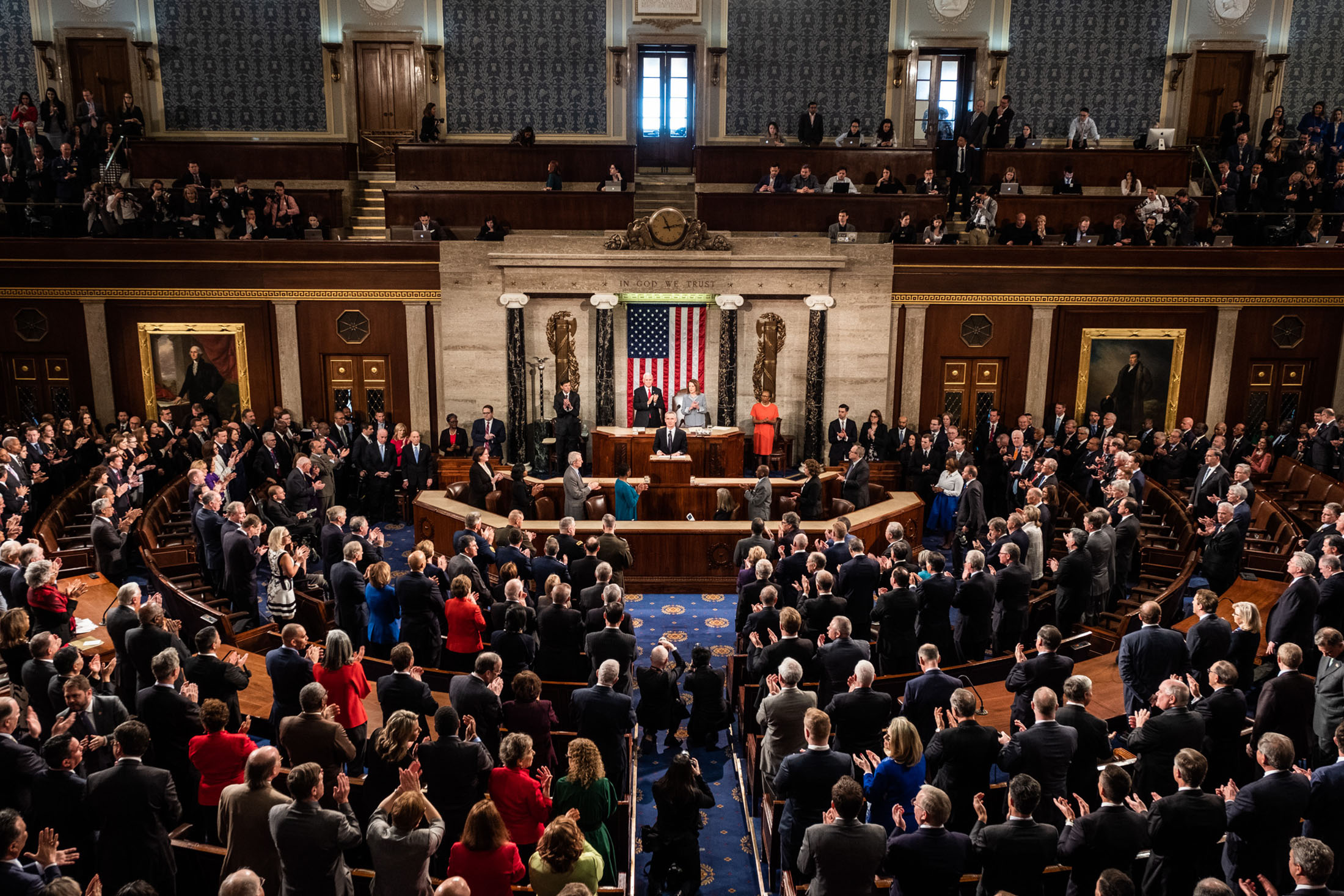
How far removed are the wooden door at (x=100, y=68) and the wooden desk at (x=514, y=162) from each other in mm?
6014

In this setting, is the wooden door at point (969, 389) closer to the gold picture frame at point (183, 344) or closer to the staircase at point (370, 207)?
the staircase at point (370, 207)

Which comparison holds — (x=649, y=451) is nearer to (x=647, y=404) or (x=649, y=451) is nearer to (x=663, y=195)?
(x=647, y=404)

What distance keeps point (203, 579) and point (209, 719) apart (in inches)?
234

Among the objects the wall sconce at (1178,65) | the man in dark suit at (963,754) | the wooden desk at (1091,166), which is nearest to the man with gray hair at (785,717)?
the man in dark suit at (963,754)

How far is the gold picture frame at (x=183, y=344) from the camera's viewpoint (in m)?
15.8

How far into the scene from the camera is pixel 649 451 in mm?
13750

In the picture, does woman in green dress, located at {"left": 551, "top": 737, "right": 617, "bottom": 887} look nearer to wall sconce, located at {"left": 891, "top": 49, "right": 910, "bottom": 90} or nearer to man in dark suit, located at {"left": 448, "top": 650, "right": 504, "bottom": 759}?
man in dark suit, located at {"left": 448, "top": 650, "right": 504, "bottom": 759}

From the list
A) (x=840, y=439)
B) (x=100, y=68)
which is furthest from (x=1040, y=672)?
(x=100, y=68)

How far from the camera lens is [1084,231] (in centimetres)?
1597

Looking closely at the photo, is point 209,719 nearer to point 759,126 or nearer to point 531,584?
point 531,584

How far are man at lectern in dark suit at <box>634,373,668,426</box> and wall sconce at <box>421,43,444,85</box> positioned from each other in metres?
8.04

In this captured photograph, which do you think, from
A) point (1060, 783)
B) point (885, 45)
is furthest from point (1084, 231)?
point (1060, 783)

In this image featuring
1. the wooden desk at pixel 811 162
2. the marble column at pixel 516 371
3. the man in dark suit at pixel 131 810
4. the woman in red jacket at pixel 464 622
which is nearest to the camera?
the man in dark suit at pixel 131 810

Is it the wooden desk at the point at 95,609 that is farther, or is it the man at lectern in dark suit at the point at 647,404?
the man at lectern in dark suit at the point at 647,404
